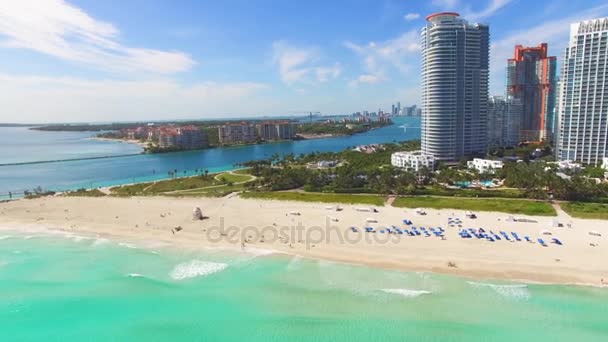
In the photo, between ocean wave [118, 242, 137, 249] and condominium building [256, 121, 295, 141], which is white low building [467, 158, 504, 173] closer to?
ocean wave [118, 242, 137, 249]

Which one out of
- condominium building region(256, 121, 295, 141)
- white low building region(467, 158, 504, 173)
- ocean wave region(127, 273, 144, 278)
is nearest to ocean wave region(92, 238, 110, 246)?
ocean wave region(127, 273, 144, 278)

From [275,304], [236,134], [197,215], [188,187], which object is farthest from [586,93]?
[236,134]

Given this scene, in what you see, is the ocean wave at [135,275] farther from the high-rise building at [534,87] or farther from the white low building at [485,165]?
the high-rise building at [534,87]

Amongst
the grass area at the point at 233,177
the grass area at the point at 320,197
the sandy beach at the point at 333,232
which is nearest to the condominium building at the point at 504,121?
the grass area at the point at 320,197

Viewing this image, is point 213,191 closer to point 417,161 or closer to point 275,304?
point 275,304

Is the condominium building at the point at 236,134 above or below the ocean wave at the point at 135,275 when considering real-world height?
above

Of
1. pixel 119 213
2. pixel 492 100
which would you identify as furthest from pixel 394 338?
pixel 492 100
